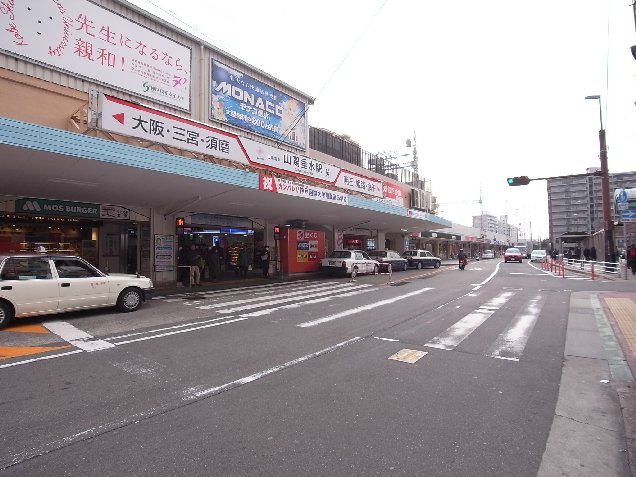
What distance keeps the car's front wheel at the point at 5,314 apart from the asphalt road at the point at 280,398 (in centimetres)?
48

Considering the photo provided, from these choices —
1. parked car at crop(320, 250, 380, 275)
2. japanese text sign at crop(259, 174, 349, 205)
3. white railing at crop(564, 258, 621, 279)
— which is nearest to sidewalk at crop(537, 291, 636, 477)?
japanese text sign at crop(259, 174, 349, 205)

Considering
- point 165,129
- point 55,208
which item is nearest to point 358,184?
point 165,129

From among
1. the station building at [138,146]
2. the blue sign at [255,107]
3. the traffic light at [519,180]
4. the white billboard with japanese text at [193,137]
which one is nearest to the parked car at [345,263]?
the station building at [138,146]

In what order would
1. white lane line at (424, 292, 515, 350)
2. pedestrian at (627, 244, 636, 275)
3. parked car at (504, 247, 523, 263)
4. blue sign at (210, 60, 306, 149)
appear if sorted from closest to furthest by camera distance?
white lane line at (424, 292, 515, 350) < blue sign at (210, 60, 306, 149) < pedestrian at (627, 244, 636, 275) < parked car at (504, 247, 523, 263)

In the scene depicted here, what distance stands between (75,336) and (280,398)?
5.07m

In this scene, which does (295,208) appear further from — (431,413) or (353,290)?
(431,413)

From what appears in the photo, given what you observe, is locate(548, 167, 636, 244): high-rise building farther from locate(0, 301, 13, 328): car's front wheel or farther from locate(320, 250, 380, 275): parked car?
locate(0, 301, 13, 328): car's front wheel

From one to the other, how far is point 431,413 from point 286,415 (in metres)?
1.51

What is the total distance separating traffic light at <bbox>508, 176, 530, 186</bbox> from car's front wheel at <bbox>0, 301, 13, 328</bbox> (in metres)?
20.6

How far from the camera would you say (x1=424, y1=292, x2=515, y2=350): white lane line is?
6730 mm

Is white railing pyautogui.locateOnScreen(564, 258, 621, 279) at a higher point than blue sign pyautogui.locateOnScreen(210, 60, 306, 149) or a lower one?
lower

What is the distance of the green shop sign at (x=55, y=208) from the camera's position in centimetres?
1309

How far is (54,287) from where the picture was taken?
8273 mm

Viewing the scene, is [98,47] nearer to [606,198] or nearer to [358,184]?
[358,184]
